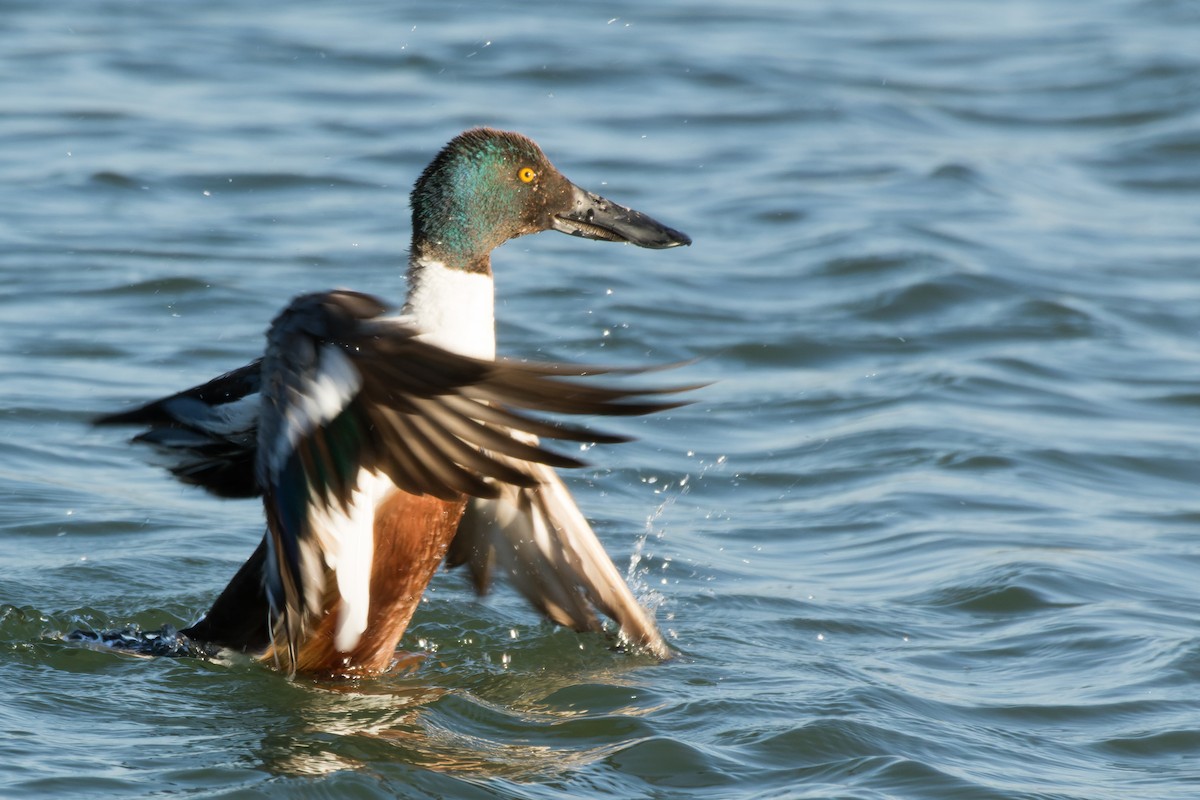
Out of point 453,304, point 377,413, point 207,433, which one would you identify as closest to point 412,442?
point 377,413

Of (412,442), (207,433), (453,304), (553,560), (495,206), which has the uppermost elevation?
(495,206)

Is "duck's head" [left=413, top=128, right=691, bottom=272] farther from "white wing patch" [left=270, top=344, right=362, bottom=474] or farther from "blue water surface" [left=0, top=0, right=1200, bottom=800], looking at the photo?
"blue water surface" [left=0, top=0, right=1200, bottom=800]

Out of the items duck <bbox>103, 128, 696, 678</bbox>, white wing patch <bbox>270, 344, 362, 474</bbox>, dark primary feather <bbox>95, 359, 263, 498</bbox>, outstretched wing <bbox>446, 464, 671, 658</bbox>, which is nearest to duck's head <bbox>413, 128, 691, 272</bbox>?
duck <bbox>103, 128, 696, 678</bbox>

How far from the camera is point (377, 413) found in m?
4.19

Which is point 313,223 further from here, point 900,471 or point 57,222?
point 900,471

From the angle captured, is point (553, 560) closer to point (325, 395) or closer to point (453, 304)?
point (453, 304)

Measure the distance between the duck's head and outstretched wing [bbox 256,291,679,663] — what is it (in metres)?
0.85

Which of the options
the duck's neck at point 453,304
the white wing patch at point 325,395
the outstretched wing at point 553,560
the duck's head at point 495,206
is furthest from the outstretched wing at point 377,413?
the outstretched wing at point 553,560

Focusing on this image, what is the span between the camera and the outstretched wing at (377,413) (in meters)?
3.99

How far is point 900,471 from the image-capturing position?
24.7ft

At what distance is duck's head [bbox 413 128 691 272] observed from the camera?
509 cm

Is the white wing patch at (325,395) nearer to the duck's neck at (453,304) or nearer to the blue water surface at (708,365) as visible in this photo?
the duck's neck at (453,304)

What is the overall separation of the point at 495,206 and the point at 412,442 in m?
1.23

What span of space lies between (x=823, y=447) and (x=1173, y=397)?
1949 mm
